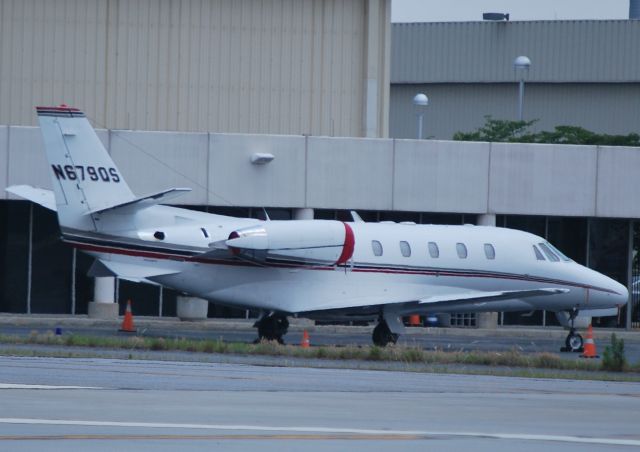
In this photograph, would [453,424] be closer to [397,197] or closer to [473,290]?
[473,290]

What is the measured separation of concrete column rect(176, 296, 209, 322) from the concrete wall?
112 inches

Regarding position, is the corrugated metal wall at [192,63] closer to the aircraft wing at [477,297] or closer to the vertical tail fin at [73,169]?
the vertical tail fin at [73,169]

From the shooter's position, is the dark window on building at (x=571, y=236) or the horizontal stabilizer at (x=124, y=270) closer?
the horizontal stabilizer at (x=124, y=270)

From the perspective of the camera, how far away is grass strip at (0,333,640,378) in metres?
24.8

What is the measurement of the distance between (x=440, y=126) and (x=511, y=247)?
42.1 meters

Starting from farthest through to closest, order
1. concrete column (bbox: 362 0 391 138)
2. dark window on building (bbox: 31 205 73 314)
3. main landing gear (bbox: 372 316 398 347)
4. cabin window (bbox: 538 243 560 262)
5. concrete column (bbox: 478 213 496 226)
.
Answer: concrete column (bbox: 362 0 391 138), concrete column (bbox: 478 213 496 226), dark window on building (bbox: 31 205 73 314), cabin window (bbox: 538 243 560 262), main landing gear (bbox: 372 316 398 347)

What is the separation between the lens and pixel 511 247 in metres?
31.4

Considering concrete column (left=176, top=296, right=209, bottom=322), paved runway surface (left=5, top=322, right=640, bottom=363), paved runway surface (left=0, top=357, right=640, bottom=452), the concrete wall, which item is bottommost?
paved runway surface (left=5, top=322, right=640, bottom=363)

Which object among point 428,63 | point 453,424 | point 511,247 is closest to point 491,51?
point 428,63

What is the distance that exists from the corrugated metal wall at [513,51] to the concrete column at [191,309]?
119 feet

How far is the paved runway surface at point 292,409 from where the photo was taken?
42.4 ft

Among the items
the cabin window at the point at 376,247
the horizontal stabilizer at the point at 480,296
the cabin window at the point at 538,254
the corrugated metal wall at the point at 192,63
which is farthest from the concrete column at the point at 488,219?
the cabin window at the point at 376,247

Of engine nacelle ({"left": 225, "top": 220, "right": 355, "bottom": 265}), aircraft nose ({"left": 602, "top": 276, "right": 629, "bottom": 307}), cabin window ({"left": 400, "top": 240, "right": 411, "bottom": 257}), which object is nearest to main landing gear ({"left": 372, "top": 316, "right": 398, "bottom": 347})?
cabin window ({"left": 400, "top": 240, "right": 411, "bottom": 257})

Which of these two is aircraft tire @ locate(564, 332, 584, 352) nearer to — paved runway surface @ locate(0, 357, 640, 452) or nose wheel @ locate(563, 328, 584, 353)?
nose wheel @ locate(563, 328, 584, 353)
